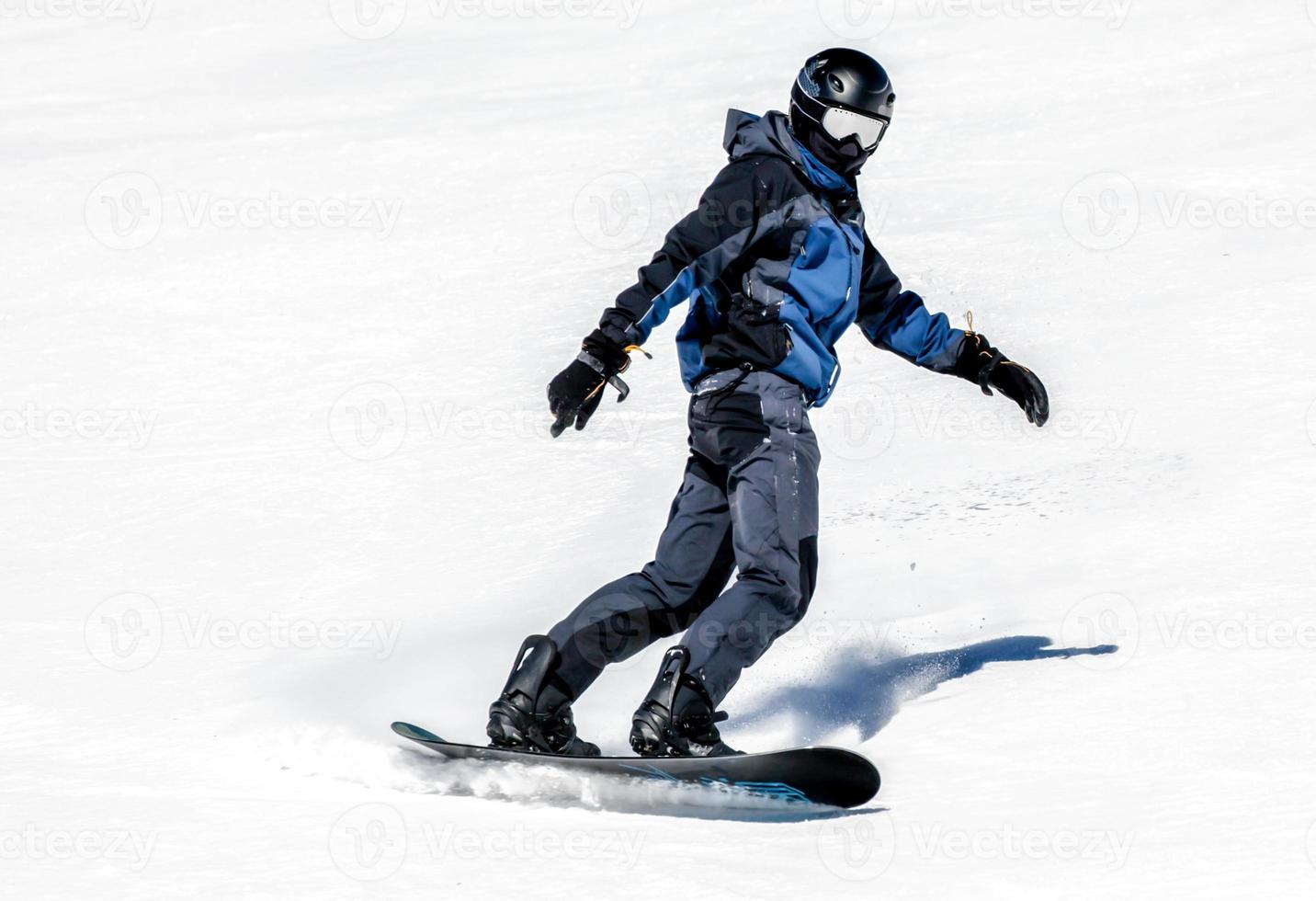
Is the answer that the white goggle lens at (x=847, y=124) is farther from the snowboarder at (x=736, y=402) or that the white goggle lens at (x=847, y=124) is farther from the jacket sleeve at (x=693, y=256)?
the jacket sleeve at (x=693, y=256)

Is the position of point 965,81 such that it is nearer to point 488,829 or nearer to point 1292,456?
point 1292,456

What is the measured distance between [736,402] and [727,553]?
42cm

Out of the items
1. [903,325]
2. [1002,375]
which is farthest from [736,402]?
[1002,375]

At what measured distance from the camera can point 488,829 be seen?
3781 millimetres

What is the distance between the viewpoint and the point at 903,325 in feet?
15.7

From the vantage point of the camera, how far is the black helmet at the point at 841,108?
425cm

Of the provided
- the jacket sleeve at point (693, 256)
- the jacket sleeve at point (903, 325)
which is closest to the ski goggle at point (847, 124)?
the jacket sleeve at point (693, 256)

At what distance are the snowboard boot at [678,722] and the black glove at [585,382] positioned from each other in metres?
0.66

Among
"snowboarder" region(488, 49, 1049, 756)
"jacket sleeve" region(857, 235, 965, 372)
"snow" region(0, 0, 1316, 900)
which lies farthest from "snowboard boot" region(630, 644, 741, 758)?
"jacket sleeve" region(857, 235, 965, 372)

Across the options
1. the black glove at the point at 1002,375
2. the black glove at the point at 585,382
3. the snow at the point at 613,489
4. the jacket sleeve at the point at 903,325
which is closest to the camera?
the snow at the point at 613,489

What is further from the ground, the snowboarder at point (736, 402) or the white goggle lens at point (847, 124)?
the white goggle lens at point (847, 124)

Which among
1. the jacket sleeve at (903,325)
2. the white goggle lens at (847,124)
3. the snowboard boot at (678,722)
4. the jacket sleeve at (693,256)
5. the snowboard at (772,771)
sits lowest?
the snowboard at (772,771)

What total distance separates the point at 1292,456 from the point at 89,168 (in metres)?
10.4

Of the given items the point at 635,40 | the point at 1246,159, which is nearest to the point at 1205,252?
the point at 1246,159
